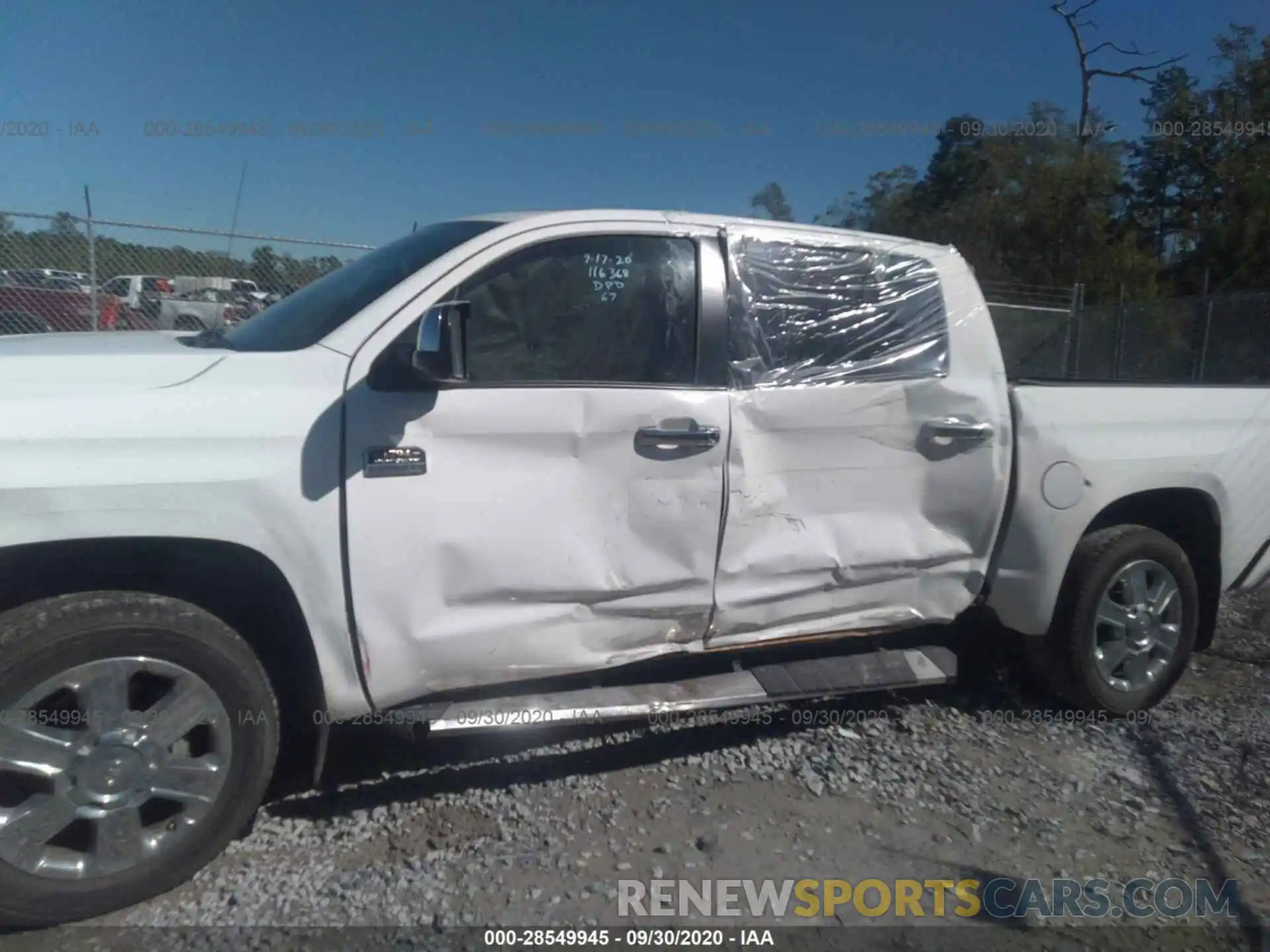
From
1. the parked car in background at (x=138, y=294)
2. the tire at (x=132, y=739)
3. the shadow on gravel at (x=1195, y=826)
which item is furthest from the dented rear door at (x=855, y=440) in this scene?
the parked car in background at (x=138, y=294)

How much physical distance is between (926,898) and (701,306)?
6.81ft

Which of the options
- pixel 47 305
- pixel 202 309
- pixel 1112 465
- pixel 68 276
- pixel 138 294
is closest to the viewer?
pixel 1112 465

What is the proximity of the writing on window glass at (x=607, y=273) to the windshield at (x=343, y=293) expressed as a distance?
14.1 inches

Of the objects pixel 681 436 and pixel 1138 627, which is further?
pixel 1138 627

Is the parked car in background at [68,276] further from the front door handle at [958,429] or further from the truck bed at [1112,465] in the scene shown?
the truck bed at [1112,465]

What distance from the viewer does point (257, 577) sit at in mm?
3010

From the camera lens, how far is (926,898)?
10.4 feet

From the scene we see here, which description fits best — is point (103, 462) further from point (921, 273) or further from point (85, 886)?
point (921, 273)

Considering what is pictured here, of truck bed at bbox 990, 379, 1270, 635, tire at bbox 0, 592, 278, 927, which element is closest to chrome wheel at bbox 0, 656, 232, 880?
tire at bbox 0, 592, 278, 927

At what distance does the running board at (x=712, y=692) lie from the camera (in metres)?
3.20

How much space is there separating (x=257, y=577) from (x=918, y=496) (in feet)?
7.77

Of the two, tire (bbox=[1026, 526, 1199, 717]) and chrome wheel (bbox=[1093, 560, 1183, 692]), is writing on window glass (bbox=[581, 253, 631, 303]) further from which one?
chrome wheel (bbox=[1093, 560, 1183, 692])

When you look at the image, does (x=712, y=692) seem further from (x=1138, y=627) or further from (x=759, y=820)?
(x=1138, y=627)

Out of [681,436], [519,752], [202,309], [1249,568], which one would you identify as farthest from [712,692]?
[202,309]
